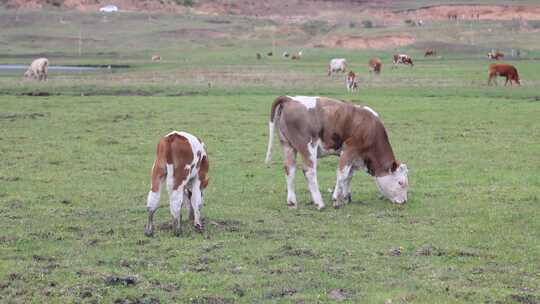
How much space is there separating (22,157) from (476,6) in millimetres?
95256

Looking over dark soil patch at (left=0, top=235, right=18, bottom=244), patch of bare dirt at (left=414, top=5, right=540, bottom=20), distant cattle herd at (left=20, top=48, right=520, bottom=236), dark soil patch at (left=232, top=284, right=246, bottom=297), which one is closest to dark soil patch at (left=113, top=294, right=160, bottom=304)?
dark soil patch at (left=232, top=284, right=246, bottom=297)

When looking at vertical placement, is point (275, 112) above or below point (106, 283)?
above

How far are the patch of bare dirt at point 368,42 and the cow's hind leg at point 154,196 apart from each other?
231 ft

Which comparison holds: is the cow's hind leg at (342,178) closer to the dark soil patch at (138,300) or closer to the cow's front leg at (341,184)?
the cow's front leg at (341,184)

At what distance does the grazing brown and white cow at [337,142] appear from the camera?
13.4 meters

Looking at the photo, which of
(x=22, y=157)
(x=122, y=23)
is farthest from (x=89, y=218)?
(x=122, y=23)

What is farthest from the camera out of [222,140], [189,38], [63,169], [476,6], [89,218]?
[476,6]

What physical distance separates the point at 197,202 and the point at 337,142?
3.19 metres

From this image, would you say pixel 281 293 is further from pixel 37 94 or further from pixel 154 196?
pixel 37 94

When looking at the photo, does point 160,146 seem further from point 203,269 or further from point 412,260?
point 412,260

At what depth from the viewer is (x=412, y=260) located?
32.3ft

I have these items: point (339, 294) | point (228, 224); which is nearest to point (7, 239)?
point (228, 224)

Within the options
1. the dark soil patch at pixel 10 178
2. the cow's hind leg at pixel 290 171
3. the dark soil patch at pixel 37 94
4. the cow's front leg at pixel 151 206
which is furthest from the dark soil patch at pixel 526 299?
the dark soil patch at pixel 37 94

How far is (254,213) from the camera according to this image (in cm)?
1272
